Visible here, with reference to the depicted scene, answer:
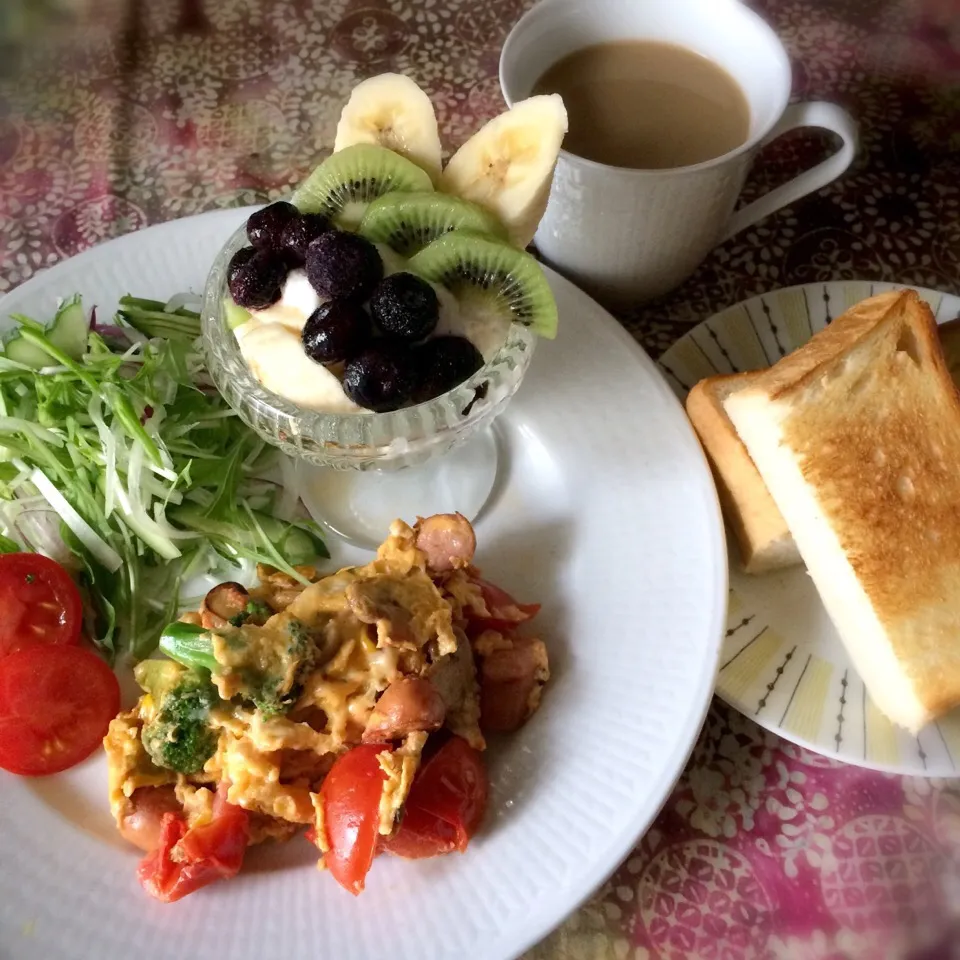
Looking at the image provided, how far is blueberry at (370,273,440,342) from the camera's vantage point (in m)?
1.19

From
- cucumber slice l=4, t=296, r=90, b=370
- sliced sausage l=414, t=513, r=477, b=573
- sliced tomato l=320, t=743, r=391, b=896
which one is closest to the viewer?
sliced tomato l=320, t=743, r=391, b=896

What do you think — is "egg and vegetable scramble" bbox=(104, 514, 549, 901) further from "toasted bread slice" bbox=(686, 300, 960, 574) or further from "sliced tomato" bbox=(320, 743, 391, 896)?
"toasted bread slice" bbox=(686, 300, 960, 574)

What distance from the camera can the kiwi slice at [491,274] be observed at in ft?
4.10

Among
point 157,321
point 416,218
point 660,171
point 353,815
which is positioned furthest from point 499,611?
point 157,321

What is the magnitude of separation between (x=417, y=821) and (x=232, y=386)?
2.22ft

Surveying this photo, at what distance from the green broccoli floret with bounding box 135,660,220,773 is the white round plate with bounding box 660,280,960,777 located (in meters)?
0.74

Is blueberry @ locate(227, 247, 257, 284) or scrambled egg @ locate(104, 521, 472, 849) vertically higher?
blueberry @ locate(227, 247, 257, 284)

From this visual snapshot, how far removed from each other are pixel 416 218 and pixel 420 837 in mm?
850

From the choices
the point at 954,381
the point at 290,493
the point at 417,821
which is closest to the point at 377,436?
the point at 290,493

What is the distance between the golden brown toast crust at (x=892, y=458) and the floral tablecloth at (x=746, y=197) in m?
0.25

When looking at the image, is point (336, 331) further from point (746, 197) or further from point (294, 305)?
point (746, 197)

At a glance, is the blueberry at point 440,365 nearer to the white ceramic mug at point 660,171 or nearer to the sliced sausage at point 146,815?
the white ceramic mug at point 660,171

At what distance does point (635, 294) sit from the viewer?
1756 mm

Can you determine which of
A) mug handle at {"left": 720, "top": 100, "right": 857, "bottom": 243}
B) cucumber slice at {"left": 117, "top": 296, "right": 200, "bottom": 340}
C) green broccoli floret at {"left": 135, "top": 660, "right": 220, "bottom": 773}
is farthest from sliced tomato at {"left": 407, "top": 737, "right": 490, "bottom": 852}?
mug handle at {"left": 720, "top": 100, "right": 857, "bottom": 243}
